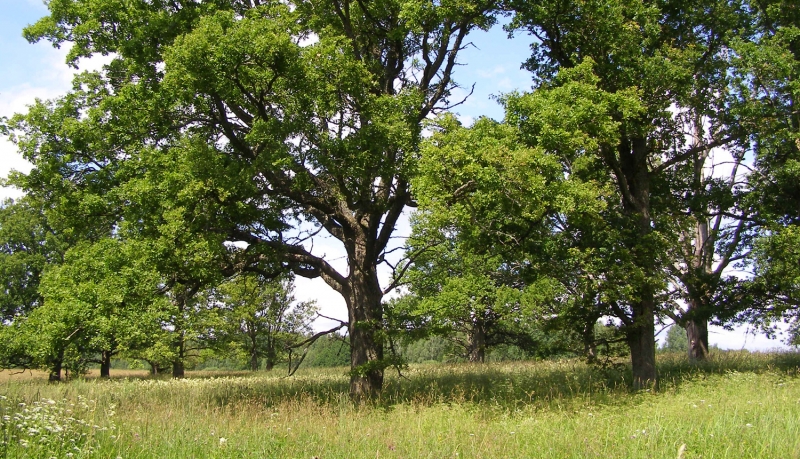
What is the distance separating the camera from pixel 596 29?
13.0m

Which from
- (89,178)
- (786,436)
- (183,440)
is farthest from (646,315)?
(89,178)

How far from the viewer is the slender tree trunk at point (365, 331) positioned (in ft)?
40.6

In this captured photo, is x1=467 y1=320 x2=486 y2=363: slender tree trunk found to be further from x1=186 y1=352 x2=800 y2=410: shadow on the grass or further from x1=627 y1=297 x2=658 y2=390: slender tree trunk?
x1=627 y1=297 x2=658 y2=390: slender tree trunk

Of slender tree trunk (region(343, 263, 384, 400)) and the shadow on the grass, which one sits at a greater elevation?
slender tree trunk (region(343, 263, 384, 400))

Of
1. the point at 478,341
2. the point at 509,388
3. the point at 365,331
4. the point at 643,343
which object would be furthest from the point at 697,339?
the point at 365,331

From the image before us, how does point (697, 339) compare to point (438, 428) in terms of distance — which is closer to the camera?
point (438, 428)

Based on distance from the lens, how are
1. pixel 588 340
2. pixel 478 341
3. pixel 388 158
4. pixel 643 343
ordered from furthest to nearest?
1. pixel 478 341
2. pixel 588 340
3. pixel 643 343
4. pixel 388 158

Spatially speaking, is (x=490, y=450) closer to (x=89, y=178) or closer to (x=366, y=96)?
(x=366, y=96)

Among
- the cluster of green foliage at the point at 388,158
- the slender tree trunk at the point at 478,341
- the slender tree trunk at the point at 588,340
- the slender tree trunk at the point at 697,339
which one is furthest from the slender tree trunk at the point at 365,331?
the slender tree trunk at the point at 478,341

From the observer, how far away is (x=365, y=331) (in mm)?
12922

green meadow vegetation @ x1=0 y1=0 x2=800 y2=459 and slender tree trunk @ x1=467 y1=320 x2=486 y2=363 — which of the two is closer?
green meadow vegetation @ x1=0 y1=0 x2=800 y2=459

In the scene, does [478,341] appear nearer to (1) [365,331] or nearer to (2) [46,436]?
(1) [365,331]

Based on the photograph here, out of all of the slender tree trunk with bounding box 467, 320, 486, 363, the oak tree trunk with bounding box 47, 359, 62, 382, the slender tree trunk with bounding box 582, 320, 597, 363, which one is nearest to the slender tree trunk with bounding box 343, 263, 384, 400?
the slender tree trunk with bounding box 582, 320, 597, 363

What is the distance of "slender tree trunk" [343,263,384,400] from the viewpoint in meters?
12.4
